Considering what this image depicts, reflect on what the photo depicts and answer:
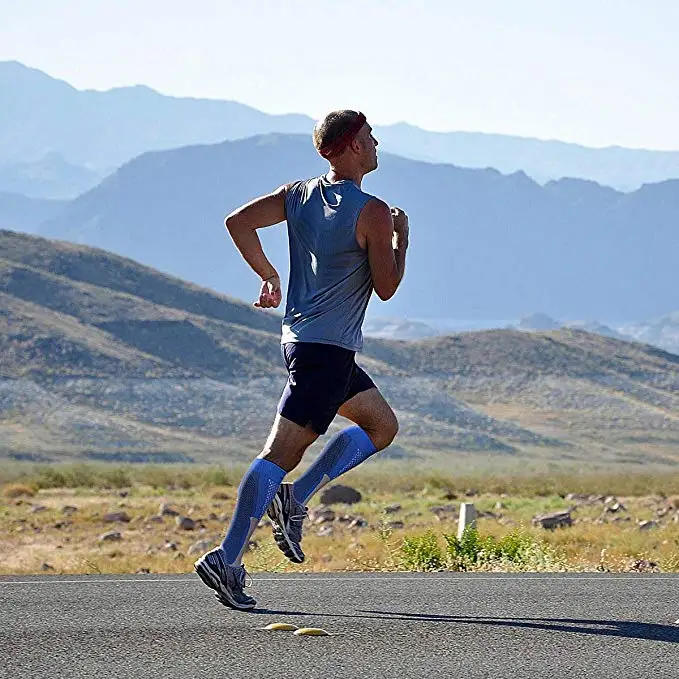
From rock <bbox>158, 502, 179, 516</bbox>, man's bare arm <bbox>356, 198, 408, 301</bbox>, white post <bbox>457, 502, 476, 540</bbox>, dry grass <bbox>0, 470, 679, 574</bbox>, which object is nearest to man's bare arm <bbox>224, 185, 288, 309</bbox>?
man's bare arm <bbox>356, 198, 408, 301</bbox>

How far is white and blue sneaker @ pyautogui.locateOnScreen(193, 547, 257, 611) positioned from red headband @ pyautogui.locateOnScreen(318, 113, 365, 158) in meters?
1.67

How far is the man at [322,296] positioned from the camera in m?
6.07

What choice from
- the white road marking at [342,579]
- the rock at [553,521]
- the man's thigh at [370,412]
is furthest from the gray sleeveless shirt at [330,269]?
the rock at [553,521]


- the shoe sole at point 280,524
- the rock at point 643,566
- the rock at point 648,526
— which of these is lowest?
the rock at point 648,526

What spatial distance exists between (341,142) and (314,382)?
98 cm

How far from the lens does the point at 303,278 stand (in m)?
6.26

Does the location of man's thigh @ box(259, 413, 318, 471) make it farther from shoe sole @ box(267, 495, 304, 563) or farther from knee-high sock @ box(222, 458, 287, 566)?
shoe sole @ box(267, 495, 304, 563)

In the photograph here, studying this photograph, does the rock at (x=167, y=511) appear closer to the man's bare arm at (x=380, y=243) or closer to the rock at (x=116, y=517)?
the rock at (x=116, y=517)

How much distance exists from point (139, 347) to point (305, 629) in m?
72.3

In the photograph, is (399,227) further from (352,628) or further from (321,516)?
(321,516)

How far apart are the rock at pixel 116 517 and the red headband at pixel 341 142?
21.6 meters

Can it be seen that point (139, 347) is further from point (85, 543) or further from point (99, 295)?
point (85, 543)

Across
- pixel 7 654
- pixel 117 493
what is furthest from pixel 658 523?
pixel 7 654

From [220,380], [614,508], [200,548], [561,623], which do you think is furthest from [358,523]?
[220,380]
